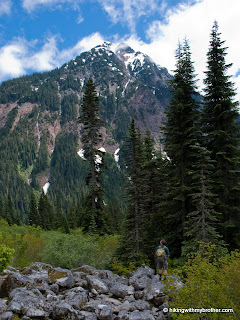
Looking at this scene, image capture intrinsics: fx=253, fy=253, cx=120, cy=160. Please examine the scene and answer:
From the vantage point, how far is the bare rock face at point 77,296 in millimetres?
7555

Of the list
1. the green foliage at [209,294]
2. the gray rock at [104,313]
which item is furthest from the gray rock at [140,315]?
the green foliage at [209,294]

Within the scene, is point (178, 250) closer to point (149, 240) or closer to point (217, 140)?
point (149, 240)

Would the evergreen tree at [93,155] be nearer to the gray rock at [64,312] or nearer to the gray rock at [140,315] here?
the gray rock at [140,315]

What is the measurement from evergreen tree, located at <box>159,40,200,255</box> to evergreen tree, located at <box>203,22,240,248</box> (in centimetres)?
107

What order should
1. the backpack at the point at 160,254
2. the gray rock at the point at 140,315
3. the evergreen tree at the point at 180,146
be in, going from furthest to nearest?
the evergreen tree at the point at 180,146
the backpack at the point at 160,254
the gray rock at the point at 140,315

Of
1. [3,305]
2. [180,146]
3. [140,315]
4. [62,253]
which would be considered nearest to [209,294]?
[140,315]

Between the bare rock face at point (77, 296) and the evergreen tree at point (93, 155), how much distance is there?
1353 centimetres

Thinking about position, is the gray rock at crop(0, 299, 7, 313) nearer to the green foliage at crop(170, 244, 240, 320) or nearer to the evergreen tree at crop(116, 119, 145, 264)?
the green foliage at crop(170, 244, 240, 320)

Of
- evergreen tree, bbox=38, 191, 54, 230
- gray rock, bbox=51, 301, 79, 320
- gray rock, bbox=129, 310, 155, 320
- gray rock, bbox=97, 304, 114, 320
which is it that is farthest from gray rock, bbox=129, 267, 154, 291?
evergreen tree, bbox=38, 191, 54, 230

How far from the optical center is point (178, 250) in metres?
16.0

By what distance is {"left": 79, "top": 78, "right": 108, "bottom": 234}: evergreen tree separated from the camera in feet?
82.3

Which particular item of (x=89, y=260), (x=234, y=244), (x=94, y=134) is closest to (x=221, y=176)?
(x=234, y=244)

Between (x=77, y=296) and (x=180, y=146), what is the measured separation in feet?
35.0

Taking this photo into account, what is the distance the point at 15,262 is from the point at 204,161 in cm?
1307
